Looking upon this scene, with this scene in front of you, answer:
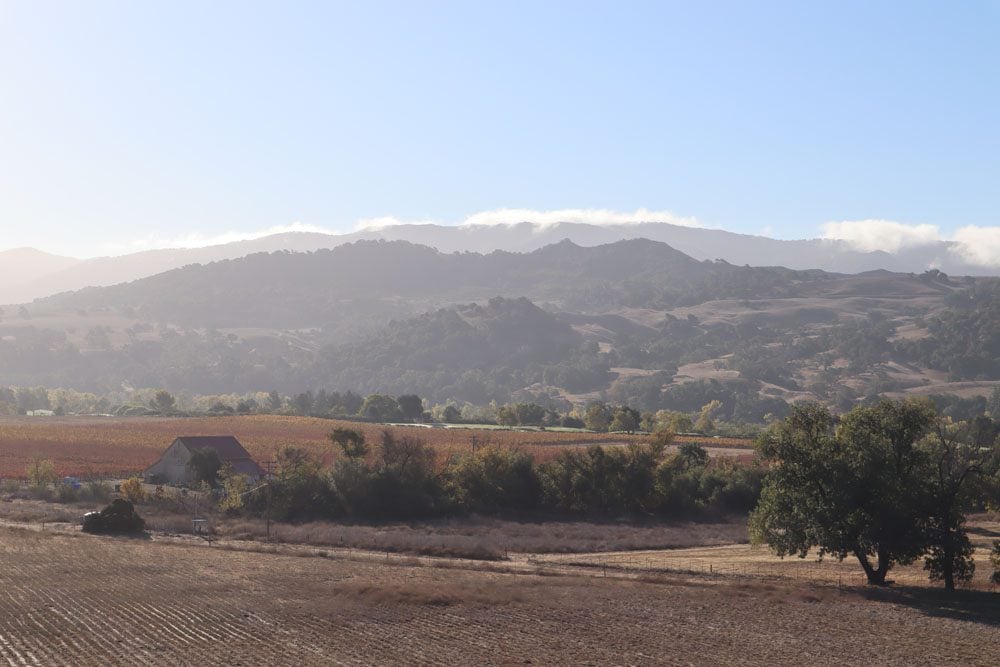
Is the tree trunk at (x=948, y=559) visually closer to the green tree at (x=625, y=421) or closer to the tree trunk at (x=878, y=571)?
the tree trunk at (x=878, y=571)

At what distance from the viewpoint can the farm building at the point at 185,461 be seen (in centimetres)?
10244

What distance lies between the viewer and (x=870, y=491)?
2116 inches

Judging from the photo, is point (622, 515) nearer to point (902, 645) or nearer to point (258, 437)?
point (902, 645)

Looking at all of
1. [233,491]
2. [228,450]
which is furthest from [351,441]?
[233,491]

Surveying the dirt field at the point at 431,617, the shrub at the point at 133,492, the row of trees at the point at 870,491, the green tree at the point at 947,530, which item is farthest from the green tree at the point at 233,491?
the green tree at the point at 947,530

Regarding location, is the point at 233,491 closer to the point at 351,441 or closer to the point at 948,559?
the point at 351,441

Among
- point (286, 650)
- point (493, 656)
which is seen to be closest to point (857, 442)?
point (493, 656)

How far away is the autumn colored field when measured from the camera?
116m

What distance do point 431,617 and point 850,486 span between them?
23667 mm

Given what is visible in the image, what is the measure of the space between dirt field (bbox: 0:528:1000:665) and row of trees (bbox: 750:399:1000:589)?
2390 millimetres

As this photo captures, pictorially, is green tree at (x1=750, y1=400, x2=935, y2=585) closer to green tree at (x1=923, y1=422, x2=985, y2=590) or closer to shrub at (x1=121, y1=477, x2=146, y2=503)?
green tree at (x1=923, y1=422, x2=985, y2=590)

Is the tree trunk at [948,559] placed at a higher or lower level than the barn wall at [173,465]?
higher

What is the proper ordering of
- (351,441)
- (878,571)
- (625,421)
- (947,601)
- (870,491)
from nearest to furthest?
→ 1. (947,601)
2. (870,491)
3. (878,571)
4. (351,441)
5. (625,421)

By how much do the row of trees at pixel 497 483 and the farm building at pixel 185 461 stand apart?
7.15 m
